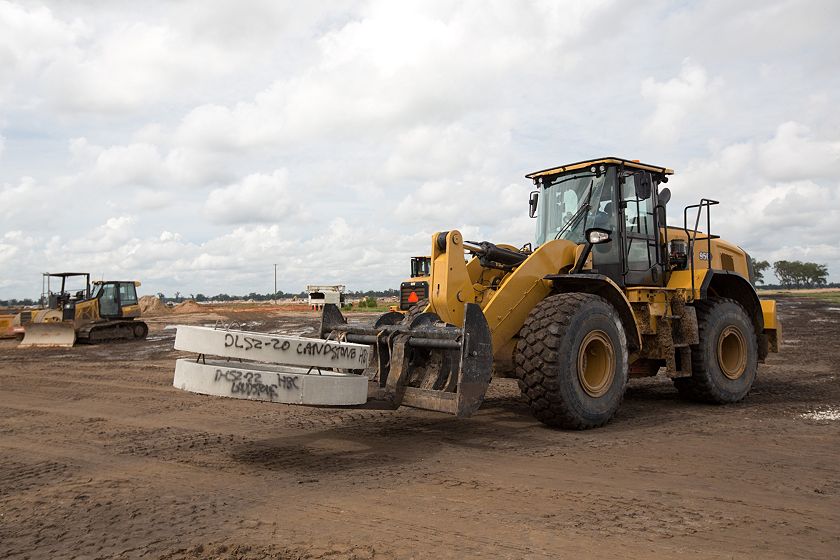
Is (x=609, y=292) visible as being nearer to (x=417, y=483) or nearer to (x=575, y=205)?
(x=575, y=205)

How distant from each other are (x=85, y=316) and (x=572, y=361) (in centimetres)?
2027

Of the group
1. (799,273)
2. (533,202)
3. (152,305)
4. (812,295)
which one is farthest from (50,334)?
(799,273)

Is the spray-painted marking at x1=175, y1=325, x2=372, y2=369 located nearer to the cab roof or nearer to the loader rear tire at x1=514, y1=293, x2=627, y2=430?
the loader rear tire at x1=514, y1=293, x2=627, y2=430

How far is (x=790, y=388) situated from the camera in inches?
368

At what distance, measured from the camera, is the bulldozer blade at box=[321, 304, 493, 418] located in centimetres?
542

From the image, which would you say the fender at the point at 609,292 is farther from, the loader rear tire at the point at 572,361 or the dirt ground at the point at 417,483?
the dirt ground at the point at 417,483

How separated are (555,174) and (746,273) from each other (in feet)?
12.2

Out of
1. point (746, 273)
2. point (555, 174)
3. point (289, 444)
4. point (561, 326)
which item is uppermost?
point (555, 174)

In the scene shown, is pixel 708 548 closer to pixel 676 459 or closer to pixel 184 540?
pixel 676 459

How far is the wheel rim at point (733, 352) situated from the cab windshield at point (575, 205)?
2.43 m

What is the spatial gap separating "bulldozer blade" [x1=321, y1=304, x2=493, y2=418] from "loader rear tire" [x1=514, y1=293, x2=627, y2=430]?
68 centimetres

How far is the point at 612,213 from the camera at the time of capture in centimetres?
755

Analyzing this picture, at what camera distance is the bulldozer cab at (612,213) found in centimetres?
756

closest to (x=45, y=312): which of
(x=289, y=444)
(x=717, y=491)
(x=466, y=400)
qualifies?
(x=289, y=444)
